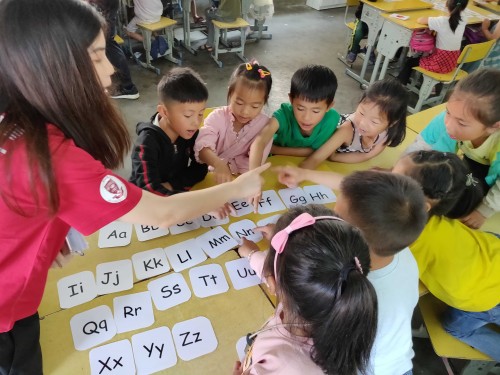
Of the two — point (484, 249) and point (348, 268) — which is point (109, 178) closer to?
point (348, 268)

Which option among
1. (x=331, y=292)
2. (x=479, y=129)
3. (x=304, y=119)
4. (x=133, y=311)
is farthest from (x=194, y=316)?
(x=479, y=129)

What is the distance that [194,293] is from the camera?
3.67ft

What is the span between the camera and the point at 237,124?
1805 mm

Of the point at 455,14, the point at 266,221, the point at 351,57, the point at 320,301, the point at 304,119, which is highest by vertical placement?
the point at 320,301

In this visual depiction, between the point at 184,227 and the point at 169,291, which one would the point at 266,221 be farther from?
the point at 169,291

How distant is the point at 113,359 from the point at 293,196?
93 centimetres

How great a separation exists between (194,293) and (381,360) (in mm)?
600

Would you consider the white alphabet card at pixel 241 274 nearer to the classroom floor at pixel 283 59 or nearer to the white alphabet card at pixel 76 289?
the white alphabet card at pixel 76 289

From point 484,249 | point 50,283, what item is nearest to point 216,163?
point 50,283

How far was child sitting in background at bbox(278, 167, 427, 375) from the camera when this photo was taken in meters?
0.98

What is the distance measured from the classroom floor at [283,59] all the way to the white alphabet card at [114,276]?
1.76 metres

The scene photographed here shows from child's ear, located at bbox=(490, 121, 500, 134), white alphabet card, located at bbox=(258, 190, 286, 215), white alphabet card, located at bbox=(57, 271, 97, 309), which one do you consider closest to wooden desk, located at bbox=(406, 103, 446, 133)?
child's ear, located at bbox=(490, 121, 500, 134)

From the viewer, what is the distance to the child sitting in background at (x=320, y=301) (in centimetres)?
71

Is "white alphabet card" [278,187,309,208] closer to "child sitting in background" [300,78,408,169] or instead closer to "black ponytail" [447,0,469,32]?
"child sitting in background" [300,78,408,169]
